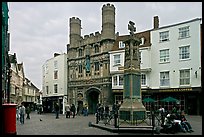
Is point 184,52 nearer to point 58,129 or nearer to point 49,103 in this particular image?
point 58,129

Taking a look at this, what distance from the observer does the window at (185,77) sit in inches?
1419

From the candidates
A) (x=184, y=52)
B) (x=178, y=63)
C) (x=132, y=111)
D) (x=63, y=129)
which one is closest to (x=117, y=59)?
(x=178, y=63)

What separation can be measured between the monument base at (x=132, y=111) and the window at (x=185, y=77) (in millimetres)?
19697

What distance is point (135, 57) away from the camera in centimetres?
1917

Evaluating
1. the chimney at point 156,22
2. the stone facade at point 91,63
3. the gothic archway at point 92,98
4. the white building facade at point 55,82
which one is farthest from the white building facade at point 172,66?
the white building facade at point 55,82

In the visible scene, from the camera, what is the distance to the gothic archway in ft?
153

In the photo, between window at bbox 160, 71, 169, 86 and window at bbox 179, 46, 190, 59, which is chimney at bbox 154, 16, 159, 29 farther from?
window at bbox 160, 71, 169, 86

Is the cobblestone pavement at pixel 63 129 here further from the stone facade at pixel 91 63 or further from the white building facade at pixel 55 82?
the white building facade at pixel 55 82

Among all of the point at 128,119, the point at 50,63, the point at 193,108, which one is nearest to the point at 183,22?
the point at 193,108

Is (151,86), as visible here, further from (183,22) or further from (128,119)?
(128,119)

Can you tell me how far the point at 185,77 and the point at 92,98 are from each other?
1748cm

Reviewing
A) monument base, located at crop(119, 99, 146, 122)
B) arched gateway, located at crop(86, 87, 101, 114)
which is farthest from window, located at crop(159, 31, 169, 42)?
monument base, located at crop(119, 99, 146, 122)

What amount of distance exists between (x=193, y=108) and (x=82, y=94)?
19158 mm

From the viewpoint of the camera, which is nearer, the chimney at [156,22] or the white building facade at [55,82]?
the chimney at [156,22]
